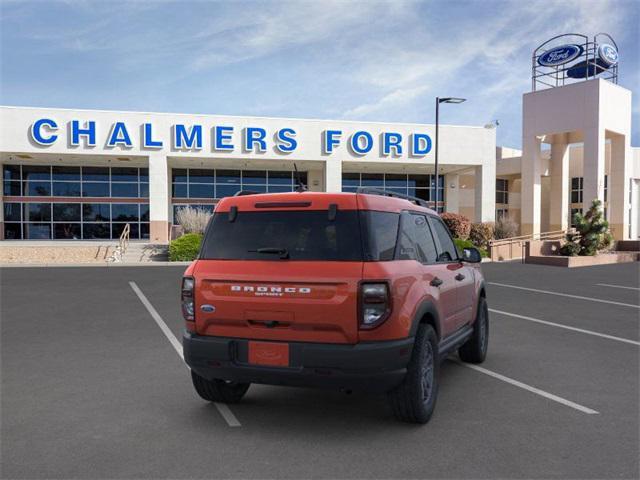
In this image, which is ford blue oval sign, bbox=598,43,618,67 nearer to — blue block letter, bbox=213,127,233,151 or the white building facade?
the white building facade

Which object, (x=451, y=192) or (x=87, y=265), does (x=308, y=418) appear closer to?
(x=87, y=265)

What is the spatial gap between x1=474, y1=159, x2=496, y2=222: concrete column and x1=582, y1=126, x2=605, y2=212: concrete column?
5383 mm

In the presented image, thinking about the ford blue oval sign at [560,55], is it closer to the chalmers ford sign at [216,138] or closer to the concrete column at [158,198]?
the chalmers ford sign at [216,138]

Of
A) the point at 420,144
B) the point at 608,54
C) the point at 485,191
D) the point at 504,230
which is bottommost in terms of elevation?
the point at 504,230

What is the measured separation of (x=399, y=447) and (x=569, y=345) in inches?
181

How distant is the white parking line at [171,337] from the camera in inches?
186

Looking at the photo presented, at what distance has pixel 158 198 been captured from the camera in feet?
101

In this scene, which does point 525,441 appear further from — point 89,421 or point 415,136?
point 415,136

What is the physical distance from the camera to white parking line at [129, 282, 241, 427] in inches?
186

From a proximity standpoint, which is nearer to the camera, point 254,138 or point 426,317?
point 426,317

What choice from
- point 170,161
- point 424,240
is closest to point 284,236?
point 424,240

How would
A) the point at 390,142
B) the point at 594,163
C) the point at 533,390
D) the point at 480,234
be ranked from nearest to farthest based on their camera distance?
the point at 533,390 → the point at 480,234 → the point at 594,163 → the point at 390,142

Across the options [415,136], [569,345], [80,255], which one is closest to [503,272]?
[569,345]

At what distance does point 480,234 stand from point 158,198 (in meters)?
17.5
